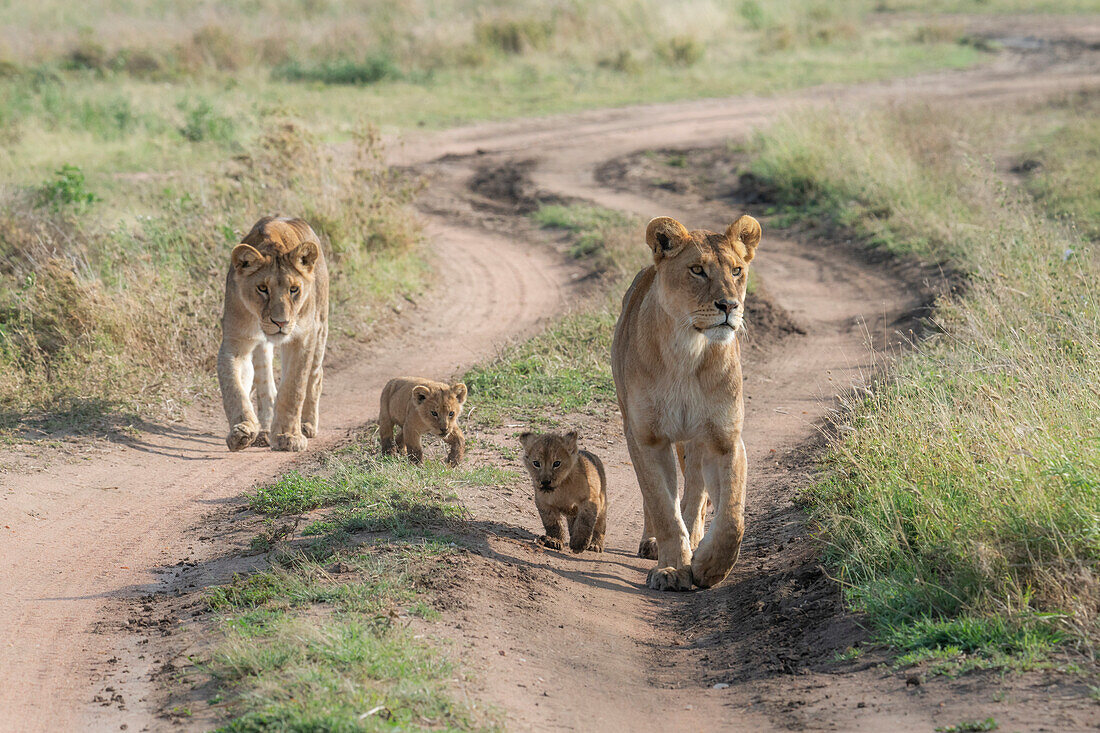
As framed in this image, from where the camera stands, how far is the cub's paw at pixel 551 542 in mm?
6867

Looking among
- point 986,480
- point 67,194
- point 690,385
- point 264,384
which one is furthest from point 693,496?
point 67,194

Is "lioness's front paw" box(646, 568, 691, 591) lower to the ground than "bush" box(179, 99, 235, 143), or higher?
lower

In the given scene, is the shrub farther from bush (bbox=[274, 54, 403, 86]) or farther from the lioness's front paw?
the lioness's front paw

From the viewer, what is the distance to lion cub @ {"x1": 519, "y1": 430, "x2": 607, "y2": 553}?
657 cm

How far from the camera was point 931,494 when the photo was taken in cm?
580

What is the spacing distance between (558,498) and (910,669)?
2.45 m

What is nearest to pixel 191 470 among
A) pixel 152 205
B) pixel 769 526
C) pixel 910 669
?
pixel 769 526

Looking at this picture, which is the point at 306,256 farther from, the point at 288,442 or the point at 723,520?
the point at 723,520

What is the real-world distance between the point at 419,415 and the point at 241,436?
5.31 ft

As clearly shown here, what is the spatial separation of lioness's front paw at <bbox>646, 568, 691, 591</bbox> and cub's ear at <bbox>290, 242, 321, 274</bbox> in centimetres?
385

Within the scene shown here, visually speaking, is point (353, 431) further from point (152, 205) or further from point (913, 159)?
point (913, 159)

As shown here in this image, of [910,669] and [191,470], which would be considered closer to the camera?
[910,669]

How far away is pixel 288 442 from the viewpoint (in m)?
8.83

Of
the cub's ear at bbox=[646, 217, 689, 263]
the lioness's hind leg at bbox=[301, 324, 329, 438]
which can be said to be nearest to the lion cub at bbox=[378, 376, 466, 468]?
the lioness's hind leg at bbox=[301, 324, 329, 438]
